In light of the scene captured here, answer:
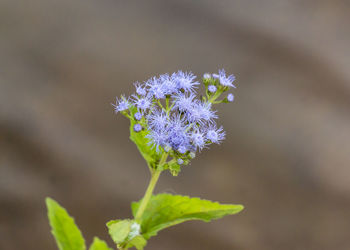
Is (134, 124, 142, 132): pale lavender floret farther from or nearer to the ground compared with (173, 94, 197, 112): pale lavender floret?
nearer to the ground

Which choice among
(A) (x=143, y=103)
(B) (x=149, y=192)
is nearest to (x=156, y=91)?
(A) (x=143, y=103)

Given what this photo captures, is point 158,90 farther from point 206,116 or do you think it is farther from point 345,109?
point 345,109

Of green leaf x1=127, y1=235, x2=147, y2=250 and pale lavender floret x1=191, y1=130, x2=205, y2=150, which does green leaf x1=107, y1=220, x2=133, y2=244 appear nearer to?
green leaf x1=127, y1=235, x2=147, y2=250

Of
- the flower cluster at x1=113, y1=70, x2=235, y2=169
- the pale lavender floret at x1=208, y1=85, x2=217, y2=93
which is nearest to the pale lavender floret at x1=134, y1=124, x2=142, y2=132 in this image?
the flower cluster at x1=113, y1=70, x2=235, y2=169

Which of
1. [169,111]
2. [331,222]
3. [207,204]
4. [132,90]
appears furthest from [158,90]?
[331,222]

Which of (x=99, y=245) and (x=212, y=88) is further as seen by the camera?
(x=212, y=88)

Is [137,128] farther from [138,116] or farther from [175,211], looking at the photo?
[175,211]

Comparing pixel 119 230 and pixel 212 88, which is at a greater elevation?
pixel 212 88
